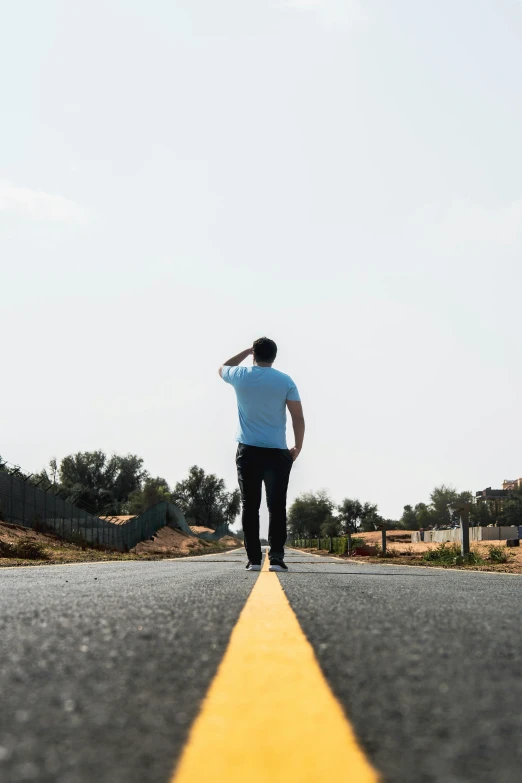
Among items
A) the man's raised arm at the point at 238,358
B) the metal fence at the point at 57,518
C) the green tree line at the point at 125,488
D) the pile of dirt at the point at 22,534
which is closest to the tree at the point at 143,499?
the green tree line at the point at 125,488

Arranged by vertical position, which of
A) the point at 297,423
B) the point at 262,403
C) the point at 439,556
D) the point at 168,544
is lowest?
the point at 168,544

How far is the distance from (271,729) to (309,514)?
6088 inches

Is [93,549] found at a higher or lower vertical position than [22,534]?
lower

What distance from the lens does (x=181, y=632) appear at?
6.91 ft

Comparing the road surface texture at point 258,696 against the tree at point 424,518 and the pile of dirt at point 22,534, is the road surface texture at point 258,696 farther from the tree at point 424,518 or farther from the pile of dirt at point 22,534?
the tree at point 424,518

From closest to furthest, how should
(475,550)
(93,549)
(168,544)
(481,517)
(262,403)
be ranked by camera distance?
(262,403) < (93,549) < (475,550) < (168,544) < (481,517)

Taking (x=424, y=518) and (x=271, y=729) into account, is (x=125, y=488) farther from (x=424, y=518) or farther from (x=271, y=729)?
(x=271, y=729)

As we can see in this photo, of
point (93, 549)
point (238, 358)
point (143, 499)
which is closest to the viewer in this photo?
point (238, 358)

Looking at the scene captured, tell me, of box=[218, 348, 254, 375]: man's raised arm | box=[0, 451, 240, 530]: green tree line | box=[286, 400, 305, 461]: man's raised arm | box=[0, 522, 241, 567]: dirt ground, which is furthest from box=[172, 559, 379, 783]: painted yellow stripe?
box=[0, 451, 240, 530]: green tree line

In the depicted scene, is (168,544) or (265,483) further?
(168,544)

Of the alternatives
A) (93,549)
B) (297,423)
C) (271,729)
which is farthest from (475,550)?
(271,729)

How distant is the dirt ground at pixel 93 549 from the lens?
15.4 meters

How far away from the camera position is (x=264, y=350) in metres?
7.41

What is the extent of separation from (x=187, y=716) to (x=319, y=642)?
0.84 meters
